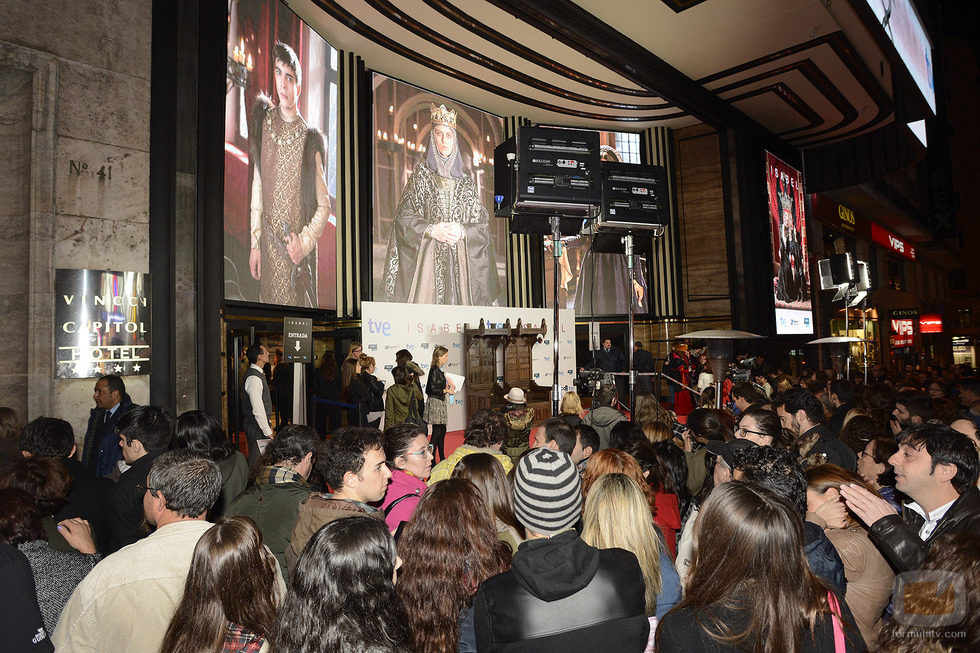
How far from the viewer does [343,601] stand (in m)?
1.23

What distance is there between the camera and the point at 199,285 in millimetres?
5867

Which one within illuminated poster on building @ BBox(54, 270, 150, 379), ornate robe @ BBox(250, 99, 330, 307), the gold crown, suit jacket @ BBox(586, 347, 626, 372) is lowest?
suit jacket @ BBox(586, 347, 626, 372)

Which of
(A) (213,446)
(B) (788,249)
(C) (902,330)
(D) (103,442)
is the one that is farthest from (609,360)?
(C) (902,330)

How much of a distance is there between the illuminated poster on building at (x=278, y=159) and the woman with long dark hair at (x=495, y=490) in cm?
534

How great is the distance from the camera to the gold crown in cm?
1287

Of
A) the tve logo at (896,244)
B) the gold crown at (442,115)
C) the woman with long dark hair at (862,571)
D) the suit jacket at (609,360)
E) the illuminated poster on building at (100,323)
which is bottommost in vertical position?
the woman with long dark hair at (862,571)

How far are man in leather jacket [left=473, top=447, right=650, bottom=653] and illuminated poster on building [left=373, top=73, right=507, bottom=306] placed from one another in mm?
10479

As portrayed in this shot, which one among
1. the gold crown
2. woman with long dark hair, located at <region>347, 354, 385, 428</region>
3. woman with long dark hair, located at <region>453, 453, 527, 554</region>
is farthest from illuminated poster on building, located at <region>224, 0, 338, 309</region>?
woman with long dark hair, located at <region>453, 453, 527, 554</region>

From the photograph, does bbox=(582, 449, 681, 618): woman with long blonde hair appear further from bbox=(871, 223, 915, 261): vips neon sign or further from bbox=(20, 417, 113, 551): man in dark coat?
bbox=(871, 223, 915, 261): vips neon sign

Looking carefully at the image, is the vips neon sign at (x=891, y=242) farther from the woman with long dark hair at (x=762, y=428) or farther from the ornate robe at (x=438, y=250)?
the woman with long dark hair at (x=762, y=428)

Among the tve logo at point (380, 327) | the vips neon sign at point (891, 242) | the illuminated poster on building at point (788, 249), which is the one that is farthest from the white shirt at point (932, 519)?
the vips neon sign at point (891, 242)

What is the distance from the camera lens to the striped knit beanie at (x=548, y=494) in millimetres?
1783

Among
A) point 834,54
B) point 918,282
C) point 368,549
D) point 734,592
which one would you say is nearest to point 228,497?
point 368,549

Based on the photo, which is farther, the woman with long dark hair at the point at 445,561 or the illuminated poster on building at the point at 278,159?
the illuminated poster on building at the point at 278,159
